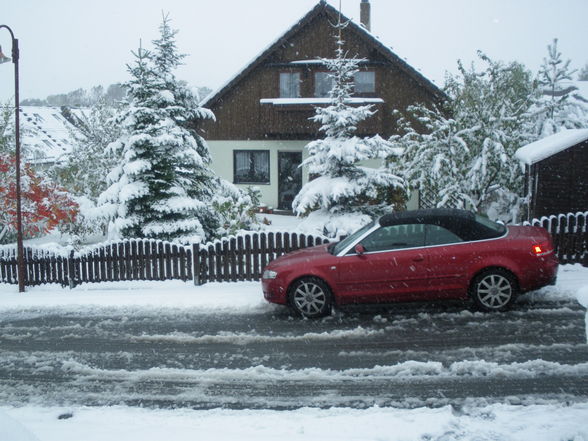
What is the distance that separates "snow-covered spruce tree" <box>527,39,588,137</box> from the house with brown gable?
3830mm

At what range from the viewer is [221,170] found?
77.8 ft

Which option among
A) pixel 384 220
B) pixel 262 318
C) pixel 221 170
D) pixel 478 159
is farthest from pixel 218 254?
pixel 221 170

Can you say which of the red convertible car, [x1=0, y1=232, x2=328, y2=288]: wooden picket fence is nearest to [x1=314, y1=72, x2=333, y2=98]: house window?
[x1=0, y1=232, x2=328, y2=288]: wooden picket fence

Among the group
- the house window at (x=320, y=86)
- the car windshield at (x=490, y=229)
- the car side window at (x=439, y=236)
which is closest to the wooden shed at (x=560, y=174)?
the car windshield at (x=490, y=229)

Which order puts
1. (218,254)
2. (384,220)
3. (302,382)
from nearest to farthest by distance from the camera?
(302,382) < (384,220) < (218,254)

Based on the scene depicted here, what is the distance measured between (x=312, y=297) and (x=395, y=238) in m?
1.55

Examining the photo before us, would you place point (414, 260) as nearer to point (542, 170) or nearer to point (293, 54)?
point (542, 170)

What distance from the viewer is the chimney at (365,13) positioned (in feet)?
87.5

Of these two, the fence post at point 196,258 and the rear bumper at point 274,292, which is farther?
the fence post at point 196,258

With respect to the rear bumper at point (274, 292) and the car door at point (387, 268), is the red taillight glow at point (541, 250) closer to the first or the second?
the car door at point (387, 268)

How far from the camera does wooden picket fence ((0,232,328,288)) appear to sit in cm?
1123

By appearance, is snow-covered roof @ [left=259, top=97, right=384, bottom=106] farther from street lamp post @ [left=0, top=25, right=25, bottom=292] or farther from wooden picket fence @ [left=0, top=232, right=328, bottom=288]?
wooden picket fence @ [left=0, top=232, right=328, bottom=288]

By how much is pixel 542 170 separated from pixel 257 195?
9.00 metres

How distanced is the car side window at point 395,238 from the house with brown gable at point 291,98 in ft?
45.1
